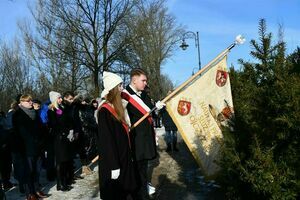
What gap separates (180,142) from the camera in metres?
13.9

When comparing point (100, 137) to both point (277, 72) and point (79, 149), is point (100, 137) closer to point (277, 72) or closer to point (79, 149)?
point (277, 72)

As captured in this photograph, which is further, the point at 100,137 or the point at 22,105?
the point at 22,105

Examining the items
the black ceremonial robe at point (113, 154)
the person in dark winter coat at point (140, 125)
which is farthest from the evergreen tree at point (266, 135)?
the person in dark winter coat at point (140, 125)

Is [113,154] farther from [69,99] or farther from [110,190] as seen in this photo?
[69,99]

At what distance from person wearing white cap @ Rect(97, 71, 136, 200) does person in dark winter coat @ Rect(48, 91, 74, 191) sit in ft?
12.3

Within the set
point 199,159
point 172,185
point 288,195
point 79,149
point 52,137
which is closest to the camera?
point 288,195

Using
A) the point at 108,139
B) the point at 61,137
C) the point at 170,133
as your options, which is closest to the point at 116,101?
the point at 108,139

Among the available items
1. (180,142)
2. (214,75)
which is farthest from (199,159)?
(180,142)

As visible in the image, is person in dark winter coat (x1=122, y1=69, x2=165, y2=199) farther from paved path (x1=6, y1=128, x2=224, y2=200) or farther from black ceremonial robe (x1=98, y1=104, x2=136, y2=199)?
black ceremonial robe (x1=98, y1=104, x2=136, y2=199)

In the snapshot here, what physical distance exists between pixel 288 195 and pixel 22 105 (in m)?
5.09

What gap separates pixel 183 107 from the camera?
7.87m

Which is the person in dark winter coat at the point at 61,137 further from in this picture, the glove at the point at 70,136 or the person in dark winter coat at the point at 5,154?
the person in dark winter coat at the point at 5,154

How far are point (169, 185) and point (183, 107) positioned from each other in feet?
5.15

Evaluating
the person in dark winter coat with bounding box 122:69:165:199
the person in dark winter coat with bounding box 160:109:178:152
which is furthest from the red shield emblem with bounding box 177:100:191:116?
the person in dark winter coat with bounding box 160:109:178:152
